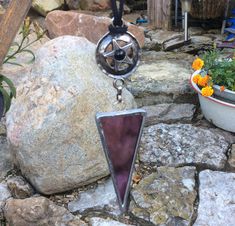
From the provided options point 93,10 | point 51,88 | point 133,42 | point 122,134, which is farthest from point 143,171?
point 93,10

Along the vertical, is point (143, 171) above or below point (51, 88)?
below

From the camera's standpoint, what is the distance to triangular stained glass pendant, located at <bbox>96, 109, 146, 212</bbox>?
1.47 meters

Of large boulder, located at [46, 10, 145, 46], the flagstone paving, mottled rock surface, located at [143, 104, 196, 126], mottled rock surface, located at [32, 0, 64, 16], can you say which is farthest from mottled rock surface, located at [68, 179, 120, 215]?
mottled rock surface, located at [32, 0, 64, 16]

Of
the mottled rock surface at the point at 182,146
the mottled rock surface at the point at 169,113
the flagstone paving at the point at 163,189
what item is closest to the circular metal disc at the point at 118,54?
the flagstone paving at the point at 163,189

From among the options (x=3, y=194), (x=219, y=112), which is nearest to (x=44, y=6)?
(x=219, y=112)

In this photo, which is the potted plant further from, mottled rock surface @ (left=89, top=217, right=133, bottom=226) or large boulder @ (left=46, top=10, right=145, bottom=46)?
large boulder @ (left=46, top=10, right=145, bottom=46)

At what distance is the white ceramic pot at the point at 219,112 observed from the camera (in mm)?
2930

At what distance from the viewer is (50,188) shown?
8.59ft

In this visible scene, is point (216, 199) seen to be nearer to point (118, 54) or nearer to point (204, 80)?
point (204, 80)

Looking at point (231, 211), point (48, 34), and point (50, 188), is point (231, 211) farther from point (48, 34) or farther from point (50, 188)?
point (48, 34)

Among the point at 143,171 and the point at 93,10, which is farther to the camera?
the point at 93,10

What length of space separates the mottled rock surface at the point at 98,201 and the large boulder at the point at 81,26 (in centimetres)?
222

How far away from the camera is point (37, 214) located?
7.77 feet

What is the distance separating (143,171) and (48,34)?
2796mm
